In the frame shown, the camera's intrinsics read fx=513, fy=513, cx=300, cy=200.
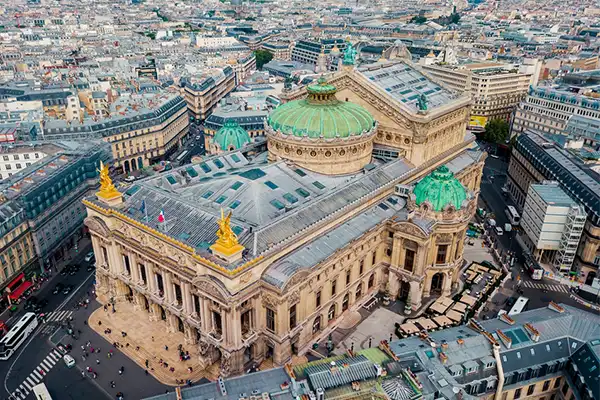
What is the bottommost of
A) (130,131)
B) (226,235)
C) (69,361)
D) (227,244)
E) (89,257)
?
(89,257)

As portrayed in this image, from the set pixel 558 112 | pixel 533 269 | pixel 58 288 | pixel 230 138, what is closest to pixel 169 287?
pixel 58 288

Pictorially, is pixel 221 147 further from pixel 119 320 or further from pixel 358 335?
pixel 358 335

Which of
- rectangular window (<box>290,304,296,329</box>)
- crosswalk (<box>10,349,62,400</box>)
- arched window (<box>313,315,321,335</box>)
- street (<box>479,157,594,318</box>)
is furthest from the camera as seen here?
street (<box>479,157,594,318</box>)

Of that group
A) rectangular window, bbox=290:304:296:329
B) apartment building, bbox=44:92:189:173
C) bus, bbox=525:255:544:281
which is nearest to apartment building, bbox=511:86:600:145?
bus, bbox=525:255:544:281

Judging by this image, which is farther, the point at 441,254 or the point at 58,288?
the point at 58,288

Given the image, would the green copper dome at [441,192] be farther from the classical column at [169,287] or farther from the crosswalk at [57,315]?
the crosswalk at [57,315]

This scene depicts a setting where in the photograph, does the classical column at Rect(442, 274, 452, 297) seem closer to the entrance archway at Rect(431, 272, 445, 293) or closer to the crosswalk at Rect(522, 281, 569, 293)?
the entrance archway at Rect(431, 272, 445, 293)

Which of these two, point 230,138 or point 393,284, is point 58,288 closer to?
point 230,138
